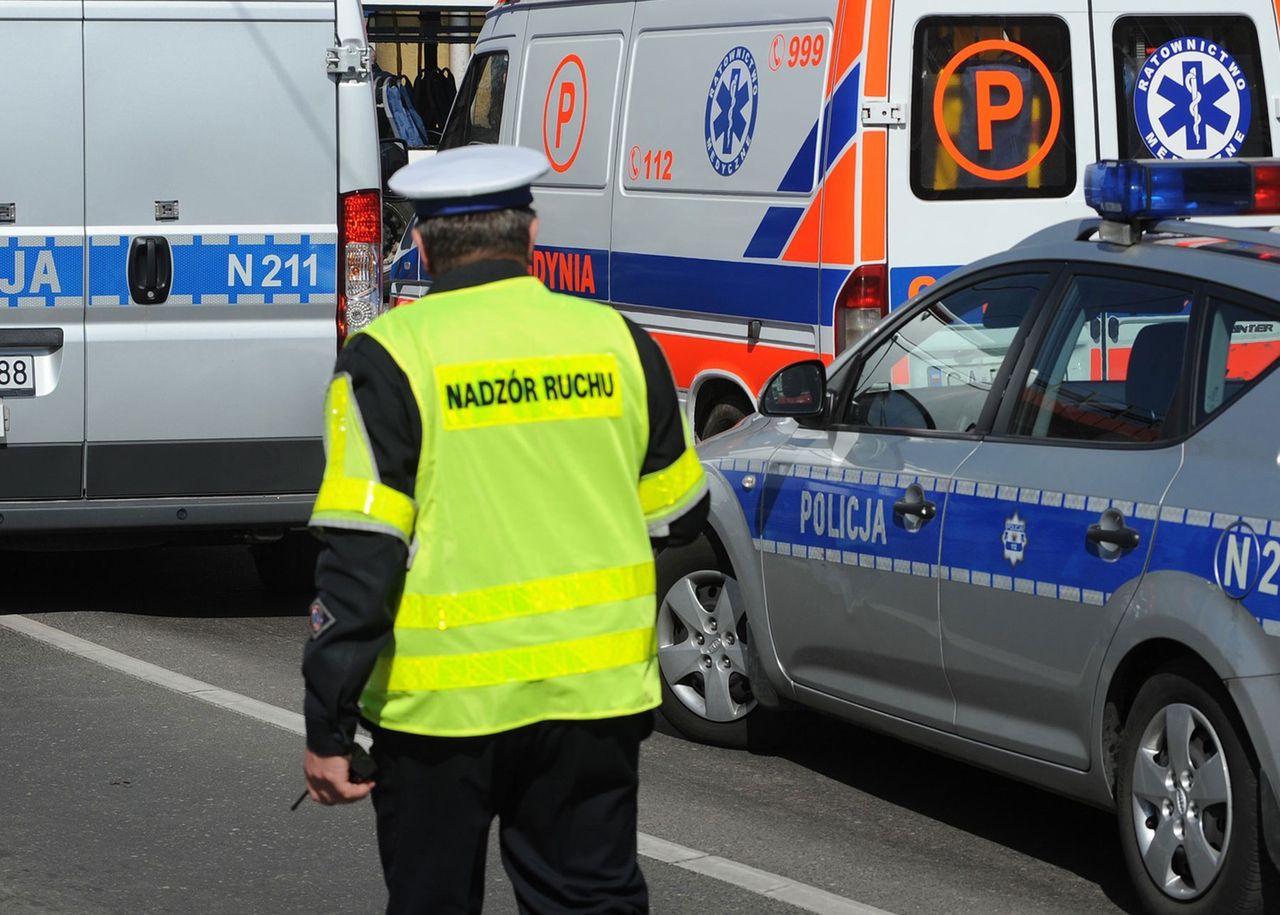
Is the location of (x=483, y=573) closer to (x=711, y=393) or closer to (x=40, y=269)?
(x=40, y=269)

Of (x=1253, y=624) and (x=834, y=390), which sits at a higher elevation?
(x=834, y=390)

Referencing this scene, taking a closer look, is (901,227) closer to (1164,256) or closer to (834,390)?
(834,390)

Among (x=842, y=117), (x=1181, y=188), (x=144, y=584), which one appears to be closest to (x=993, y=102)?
(x=842, y=117)

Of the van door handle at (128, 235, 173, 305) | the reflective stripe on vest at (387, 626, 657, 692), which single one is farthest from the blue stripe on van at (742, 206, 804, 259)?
the reflective stripe on vest at (387, 626, 657, 692)

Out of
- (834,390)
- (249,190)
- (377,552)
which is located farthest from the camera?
(249,190)

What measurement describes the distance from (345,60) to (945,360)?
3143 mm

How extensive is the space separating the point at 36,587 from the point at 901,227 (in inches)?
152

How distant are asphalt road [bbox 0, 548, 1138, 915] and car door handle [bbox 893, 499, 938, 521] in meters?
0.84

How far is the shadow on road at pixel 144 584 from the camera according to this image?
8547 mm

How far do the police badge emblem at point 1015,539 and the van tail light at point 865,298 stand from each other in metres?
2.86

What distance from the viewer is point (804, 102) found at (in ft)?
26.6

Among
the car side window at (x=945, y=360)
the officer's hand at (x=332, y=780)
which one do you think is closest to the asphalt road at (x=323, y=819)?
the car side window at (x=945, y=360)

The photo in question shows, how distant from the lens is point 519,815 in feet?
10.6

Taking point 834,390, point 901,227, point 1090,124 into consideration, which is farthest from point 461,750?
point 1090,124
